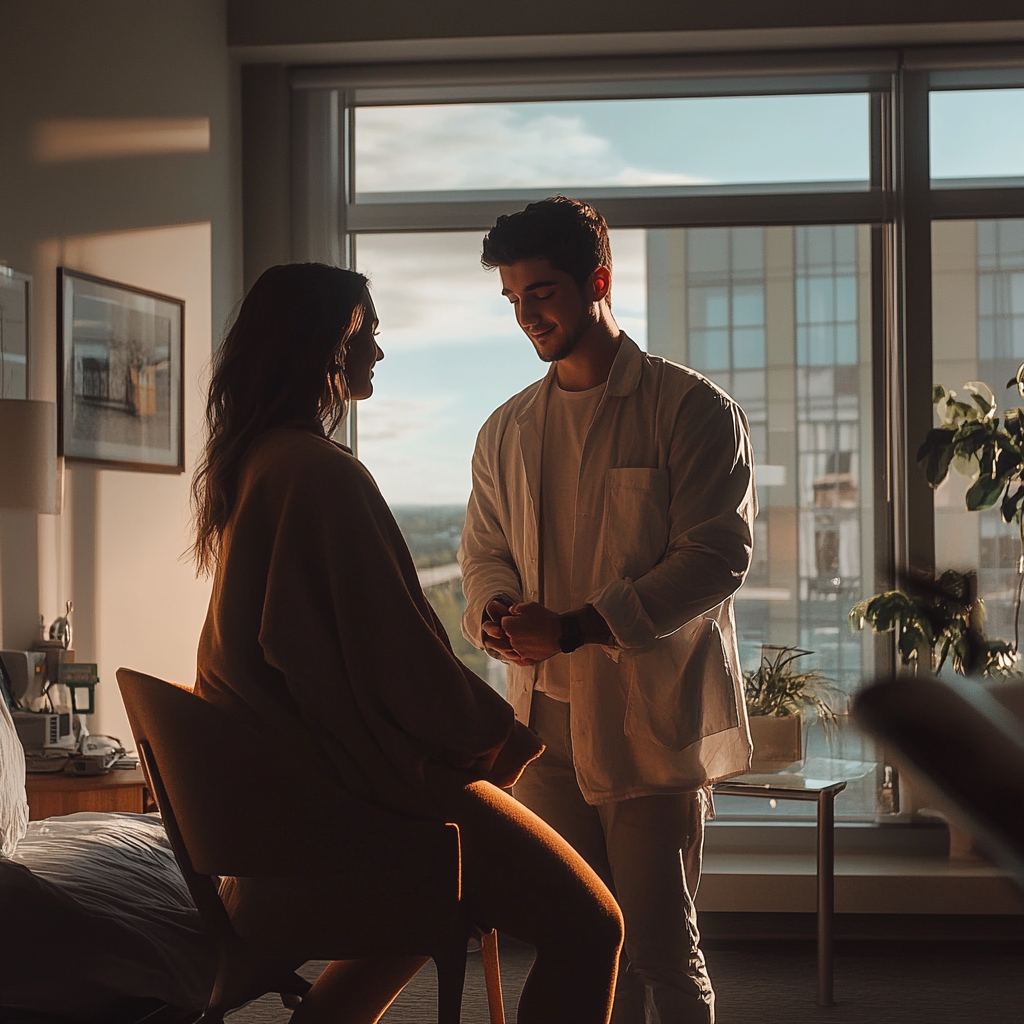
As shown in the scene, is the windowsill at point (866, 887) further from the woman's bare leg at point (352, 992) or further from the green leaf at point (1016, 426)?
the woman's bare leg at point (352, 992)

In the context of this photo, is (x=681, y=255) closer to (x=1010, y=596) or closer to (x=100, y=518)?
(x=1010, y=596)

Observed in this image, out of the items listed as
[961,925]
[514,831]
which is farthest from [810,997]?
[514,831]

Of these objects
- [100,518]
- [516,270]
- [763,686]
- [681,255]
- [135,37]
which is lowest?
[763,686]

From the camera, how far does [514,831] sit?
4.88ft

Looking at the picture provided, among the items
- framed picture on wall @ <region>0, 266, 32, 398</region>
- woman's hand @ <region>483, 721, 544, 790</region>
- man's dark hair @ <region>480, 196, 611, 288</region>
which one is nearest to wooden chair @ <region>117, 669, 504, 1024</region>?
woman's hand @ <region>483, 721, 544, 790</region>

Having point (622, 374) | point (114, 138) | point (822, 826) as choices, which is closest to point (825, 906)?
point (822, 826)

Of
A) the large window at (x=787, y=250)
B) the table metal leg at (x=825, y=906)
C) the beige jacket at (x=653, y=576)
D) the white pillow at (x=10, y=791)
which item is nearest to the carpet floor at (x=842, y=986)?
the table metal leg at (x=825, y=906)

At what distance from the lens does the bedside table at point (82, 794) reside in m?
2.66

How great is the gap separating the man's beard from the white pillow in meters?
1.30

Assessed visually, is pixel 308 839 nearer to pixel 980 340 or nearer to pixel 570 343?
pixel 570 343

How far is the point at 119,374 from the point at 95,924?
1.94 m

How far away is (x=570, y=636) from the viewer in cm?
203

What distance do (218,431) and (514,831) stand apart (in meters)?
0.68

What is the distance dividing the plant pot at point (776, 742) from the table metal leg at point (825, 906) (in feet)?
0.68
